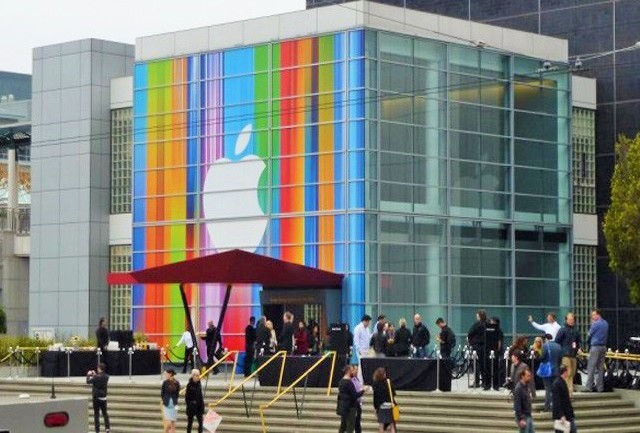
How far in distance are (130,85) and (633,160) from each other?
1858cm

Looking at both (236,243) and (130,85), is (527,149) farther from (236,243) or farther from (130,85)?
(130,85)

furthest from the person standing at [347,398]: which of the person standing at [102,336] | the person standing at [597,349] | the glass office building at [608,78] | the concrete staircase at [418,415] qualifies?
the glass office building at [608,78]

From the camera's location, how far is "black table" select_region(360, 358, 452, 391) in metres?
35.1

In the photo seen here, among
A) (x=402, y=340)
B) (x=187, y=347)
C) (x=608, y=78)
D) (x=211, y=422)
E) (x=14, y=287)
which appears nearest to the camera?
(x=211, y=422)

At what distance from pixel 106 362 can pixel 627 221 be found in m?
15.2

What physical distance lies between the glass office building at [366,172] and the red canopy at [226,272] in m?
3.38

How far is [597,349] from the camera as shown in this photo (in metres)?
34.2

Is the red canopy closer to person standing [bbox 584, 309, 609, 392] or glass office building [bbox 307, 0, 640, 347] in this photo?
person standing [bbox 584, 309, 609, 392]

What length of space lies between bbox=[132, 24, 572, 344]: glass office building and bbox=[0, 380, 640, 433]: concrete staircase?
34.1ft

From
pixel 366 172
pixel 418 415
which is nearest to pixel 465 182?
pixel 366 172

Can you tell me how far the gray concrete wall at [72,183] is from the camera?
5597 centimetres

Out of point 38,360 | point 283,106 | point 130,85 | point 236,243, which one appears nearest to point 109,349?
point 38,360

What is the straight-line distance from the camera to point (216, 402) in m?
36.7

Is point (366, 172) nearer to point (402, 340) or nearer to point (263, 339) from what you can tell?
point (263, 339)
